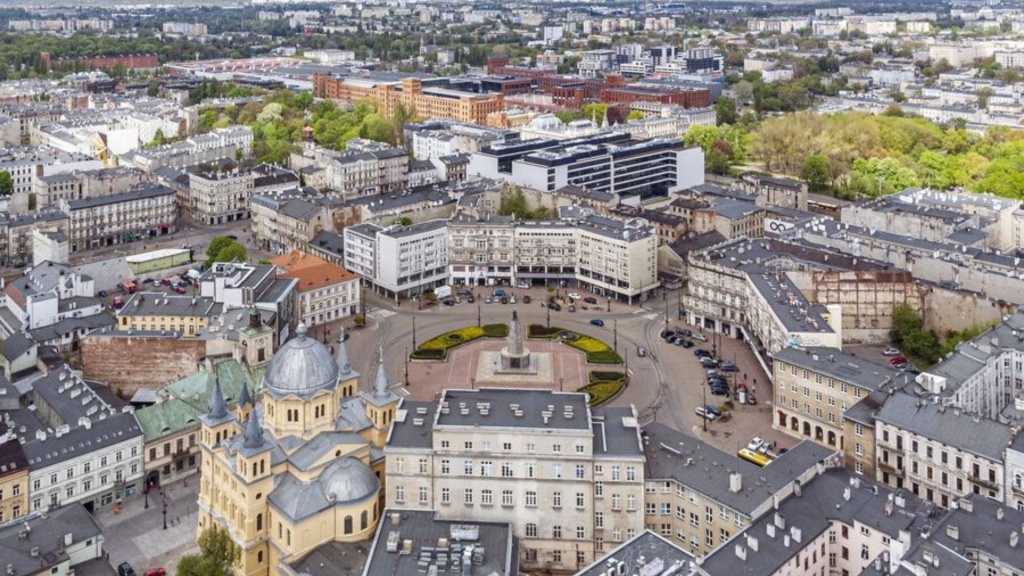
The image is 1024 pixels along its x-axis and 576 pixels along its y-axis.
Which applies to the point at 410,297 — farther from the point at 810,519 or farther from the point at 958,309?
the point at 810,519

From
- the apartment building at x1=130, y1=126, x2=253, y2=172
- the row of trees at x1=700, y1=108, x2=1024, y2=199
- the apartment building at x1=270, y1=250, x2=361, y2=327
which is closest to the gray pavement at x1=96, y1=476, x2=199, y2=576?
the apartment building at x1=270, y1=250, x2=361, y2=327

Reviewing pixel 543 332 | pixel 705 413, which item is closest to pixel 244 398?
pixel 705 413

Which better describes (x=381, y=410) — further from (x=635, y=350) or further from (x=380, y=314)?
(x=380, y=314)

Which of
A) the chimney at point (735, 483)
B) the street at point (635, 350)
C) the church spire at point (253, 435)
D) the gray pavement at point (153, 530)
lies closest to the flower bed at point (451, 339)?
the street at point (635, 350)

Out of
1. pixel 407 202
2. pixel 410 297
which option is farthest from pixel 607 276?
pixel 407 202

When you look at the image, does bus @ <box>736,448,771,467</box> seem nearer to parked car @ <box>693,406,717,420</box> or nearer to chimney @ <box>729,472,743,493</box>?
parked car @ <box>693,406,717,420</box>

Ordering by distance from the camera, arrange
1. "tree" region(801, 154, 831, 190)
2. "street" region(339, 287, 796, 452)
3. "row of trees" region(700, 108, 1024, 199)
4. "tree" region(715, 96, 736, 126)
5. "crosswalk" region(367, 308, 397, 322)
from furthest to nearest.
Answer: "tree" region(715, 96, 736, 126) < "tree" region(801, 154, 831, 190) < "row of trees" region(700, 108, 1024, 199) < "crosswalk" region(367, 308, 397, 322) < "street" region(339, 287, 796, 452)
